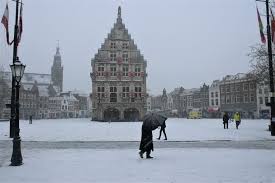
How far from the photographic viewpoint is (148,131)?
13.1 m

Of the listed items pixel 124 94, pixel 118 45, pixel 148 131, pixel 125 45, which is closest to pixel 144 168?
pixel 148 131

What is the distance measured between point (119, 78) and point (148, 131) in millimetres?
54648

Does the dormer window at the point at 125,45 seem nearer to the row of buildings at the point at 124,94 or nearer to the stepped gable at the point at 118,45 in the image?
the row of buildings at the point at 124,94

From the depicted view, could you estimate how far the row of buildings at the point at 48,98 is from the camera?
132m

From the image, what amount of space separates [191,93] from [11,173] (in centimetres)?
12668

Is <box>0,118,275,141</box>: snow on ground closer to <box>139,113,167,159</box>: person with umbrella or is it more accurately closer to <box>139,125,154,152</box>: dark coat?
<box>139,113,167,159</box>: person with umbrella

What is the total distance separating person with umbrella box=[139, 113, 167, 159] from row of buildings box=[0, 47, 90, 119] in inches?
4566

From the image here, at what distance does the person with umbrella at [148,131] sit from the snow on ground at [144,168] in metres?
0.40

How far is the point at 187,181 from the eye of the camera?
8.43 meters

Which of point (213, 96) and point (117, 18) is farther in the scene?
point (213, 96)

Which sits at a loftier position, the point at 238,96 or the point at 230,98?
the point at 238,96

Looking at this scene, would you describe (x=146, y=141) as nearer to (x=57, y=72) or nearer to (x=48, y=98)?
(x=48, y=98)

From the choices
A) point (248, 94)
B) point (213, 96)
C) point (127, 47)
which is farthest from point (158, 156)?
point (213, 96)

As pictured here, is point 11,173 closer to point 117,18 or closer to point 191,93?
point 117,18
